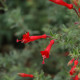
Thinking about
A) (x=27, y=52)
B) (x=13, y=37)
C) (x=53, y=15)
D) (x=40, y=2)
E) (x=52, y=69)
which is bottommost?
(x=52, y=69)

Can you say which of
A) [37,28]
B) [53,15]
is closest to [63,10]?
[53,15]

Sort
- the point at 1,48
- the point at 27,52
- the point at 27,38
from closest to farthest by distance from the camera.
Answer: the point at 27,38 → the point at 27,52 → the point at 1,48

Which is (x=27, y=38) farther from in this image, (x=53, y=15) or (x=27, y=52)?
(x=53, y=15)

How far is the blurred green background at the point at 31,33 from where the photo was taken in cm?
470

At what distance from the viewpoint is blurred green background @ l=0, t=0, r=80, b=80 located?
4.70 m

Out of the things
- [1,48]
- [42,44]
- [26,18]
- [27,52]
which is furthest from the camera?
[1,48]

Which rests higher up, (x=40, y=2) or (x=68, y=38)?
(x=40, y=2)

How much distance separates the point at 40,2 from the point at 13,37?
1499 mm

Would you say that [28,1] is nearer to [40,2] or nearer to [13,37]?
[40,2]

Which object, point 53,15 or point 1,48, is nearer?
point 53,15

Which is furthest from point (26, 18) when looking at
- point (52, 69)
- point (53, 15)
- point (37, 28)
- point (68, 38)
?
point (68, 38)

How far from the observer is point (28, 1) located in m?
6.45

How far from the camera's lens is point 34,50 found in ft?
17.5

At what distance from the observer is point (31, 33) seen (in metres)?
5.07
